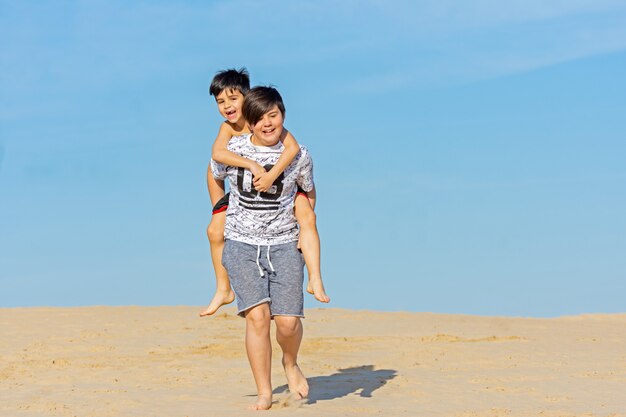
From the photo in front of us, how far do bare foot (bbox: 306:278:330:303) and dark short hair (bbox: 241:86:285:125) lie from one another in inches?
46.1

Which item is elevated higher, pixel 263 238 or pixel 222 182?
pixel 222 182

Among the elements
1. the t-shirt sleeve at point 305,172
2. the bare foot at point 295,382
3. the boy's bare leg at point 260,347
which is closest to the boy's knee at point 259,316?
the boy's bare leg at point 260,347

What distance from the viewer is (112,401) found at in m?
7.10

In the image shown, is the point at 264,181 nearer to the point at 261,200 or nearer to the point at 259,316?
the point at 261,200

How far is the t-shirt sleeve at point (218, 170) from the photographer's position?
6.49 m

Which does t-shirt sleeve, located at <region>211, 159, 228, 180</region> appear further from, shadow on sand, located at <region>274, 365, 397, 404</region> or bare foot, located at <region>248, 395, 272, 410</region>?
shadow on sand, located at <region>274, 365, 397, 404</region>

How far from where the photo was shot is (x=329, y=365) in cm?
938

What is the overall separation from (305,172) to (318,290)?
32.1 inches

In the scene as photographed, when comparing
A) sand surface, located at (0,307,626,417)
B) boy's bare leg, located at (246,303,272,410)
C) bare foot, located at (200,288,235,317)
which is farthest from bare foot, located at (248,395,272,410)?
bare foot, located at (200,288,235,317)

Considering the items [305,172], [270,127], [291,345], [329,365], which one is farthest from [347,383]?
[270,127]

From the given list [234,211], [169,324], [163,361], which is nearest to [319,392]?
[234,211]

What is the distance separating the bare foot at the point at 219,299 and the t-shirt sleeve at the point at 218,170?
837 mm

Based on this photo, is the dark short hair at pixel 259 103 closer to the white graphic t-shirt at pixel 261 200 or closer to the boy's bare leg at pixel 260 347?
the white graphic t-shirt at pixel 261 200

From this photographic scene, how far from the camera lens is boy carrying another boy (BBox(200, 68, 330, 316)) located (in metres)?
6.21
